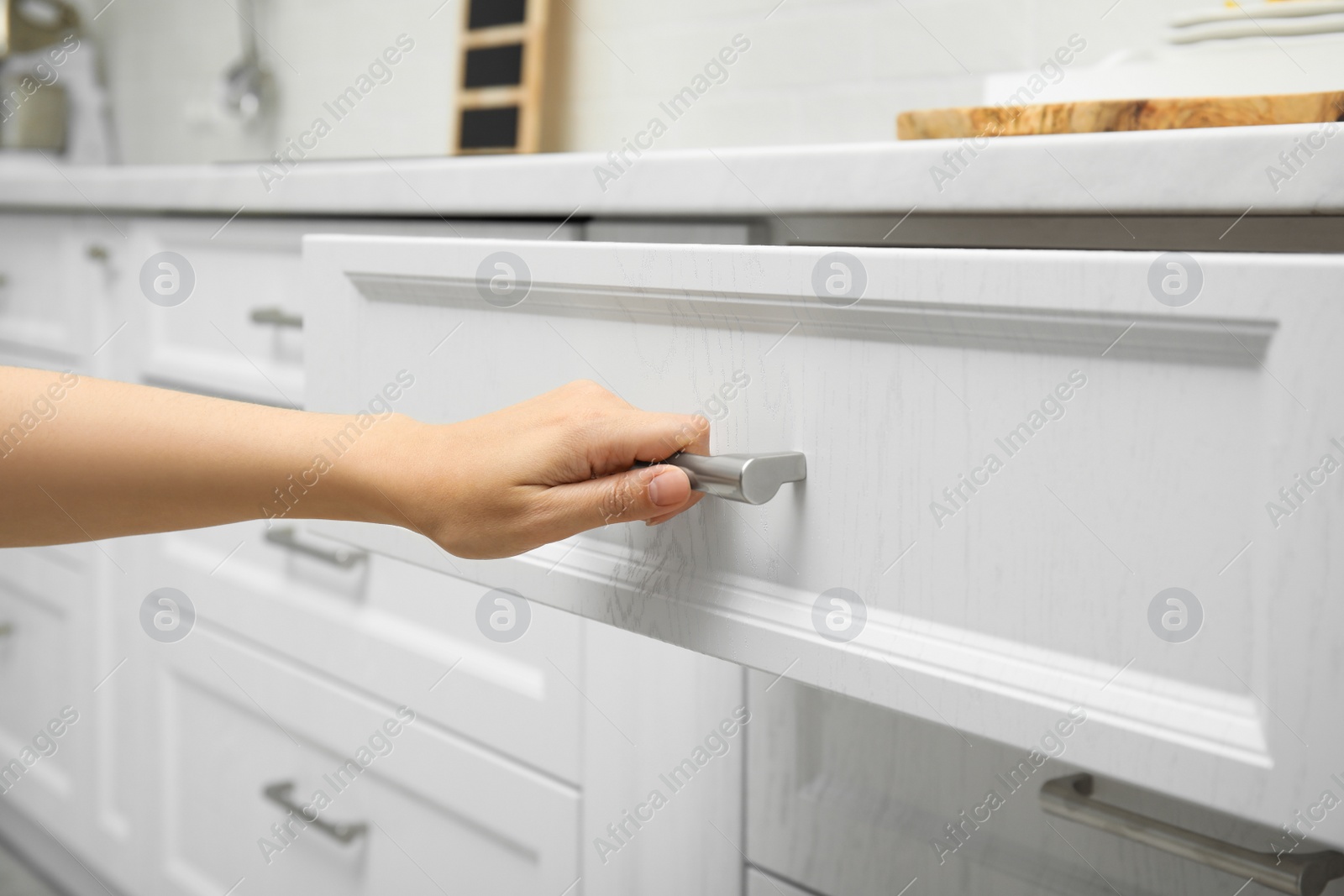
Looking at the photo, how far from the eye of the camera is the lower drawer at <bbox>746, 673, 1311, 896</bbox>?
42 cm

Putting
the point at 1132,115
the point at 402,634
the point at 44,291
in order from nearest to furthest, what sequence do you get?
the point at 1132,115, the point at 402,634, the point at 44,291

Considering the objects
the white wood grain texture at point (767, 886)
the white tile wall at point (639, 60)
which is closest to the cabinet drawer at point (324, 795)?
the white wood grain texture at point (767, 886)

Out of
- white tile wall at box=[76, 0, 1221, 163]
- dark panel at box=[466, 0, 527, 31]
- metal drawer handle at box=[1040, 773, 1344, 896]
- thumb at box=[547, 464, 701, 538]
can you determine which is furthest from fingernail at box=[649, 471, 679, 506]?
dark panel at box=[466, 0, 527, 31]

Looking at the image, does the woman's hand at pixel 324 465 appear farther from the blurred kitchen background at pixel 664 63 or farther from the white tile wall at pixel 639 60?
the white tile wall at pixel 639 60

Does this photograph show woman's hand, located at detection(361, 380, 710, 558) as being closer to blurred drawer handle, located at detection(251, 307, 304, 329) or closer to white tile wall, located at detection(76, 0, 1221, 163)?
blurred drawer handle, located at detection(251, 307, 304, 329)

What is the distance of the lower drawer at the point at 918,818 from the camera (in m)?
0.42

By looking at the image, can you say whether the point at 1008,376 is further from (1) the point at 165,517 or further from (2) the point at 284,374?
(2) the point at 284,374

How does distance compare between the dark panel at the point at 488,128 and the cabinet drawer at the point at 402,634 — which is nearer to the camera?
the cabinet drawer at the point at 402,634

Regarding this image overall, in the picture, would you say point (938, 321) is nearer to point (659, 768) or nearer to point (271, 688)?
point (659, 768)

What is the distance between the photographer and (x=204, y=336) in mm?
862

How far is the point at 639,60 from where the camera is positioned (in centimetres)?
114

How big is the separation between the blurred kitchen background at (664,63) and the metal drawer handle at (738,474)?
0.27 metres

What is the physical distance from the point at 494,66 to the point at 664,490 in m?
0.99

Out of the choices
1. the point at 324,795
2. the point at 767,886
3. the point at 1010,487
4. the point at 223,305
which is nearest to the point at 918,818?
the point at 767,886
